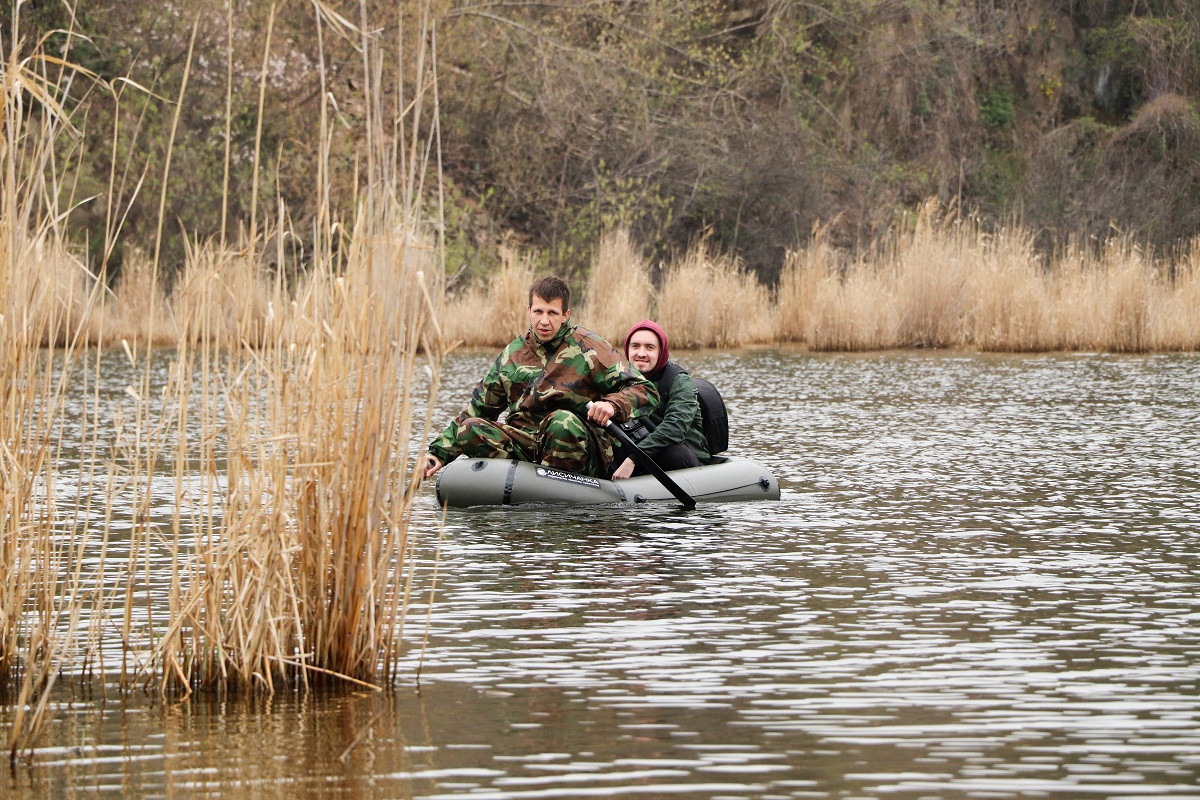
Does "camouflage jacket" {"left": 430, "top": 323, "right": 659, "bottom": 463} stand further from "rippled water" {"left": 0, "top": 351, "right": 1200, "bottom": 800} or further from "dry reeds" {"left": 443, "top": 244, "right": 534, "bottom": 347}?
"dry reeds" {"left": 443, "top": 244, "right": 534, "bottom": 347}

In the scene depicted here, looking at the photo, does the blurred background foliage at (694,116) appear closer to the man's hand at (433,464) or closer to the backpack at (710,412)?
the backpack at (710,412)

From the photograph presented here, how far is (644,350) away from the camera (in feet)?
31.6

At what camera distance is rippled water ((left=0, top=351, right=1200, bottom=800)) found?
420cm

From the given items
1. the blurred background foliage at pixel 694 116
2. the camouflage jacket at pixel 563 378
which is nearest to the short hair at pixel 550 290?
the camouflage jacket at pixel 563 378

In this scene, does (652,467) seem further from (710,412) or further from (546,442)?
(710,412)

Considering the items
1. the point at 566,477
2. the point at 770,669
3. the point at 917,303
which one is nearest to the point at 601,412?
the point at 566,477

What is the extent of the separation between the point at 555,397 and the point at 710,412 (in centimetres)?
97

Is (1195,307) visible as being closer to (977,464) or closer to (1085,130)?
(977,464)

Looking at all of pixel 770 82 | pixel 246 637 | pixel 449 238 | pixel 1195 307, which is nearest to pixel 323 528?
pixel 246 637

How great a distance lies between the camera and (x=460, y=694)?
16.5 feet

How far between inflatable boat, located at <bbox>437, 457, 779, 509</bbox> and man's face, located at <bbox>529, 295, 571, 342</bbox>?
0.67m

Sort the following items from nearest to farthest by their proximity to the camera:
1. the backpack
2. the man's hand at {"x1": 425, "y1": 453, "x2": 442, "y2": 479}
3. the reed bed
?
the reed bed → the man's hand at {"x1": 425, "y1": 453, "x2": 442, "y2": 479} → the backpack

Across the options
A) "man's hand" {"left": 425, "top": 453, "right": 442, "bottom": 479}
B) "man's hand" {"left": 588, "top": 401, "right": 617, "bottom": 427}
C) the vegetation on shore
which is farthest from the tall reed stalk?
the vegetation on shore

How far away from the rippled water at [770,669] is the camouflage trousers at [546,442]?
1.30 ft
